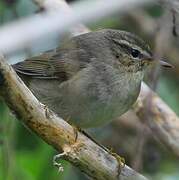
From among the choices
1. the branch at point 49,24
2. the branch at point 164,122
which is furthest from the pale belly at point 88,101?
the branch at point 49,24

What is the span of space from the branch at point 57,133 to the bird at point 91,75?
0.51m

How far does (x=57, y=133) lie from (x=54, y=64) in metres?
1.33

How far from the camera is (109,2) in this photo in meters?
1.78

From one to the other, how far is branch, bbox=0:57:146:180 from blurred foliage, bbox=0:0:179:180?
1.98 feet

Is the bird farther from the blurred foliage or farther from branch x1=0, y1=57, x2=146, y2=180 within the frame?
→ branch x1=0, y1=57, x2=146, y2=180

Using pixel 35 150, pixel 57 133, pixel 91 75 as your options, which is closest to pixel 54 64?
pixel 91 75

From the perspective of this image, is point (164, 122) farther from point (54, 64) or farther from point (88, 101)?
point (54, 64)

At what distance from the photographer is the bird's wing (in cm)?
437

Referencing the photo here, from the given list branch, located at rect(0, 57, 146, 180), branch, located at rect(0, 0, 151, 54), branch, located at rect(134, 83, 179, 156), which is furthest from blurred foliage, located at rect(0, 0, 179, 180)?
branch, located at rect(0, 0, 151, 54)

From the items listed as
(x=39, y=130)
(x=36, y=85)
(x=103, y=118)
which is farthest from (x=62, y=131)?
(x=36, y=85)

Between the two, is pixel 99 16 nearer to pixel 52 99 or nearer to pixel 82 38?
pixel 52 99

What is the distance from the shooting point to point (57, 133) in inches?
130

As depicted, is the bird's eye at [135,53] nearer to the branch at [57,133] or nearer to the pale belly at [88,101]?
the pale belly at [88,101]

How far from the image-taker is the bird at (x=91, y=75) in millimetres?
4117
